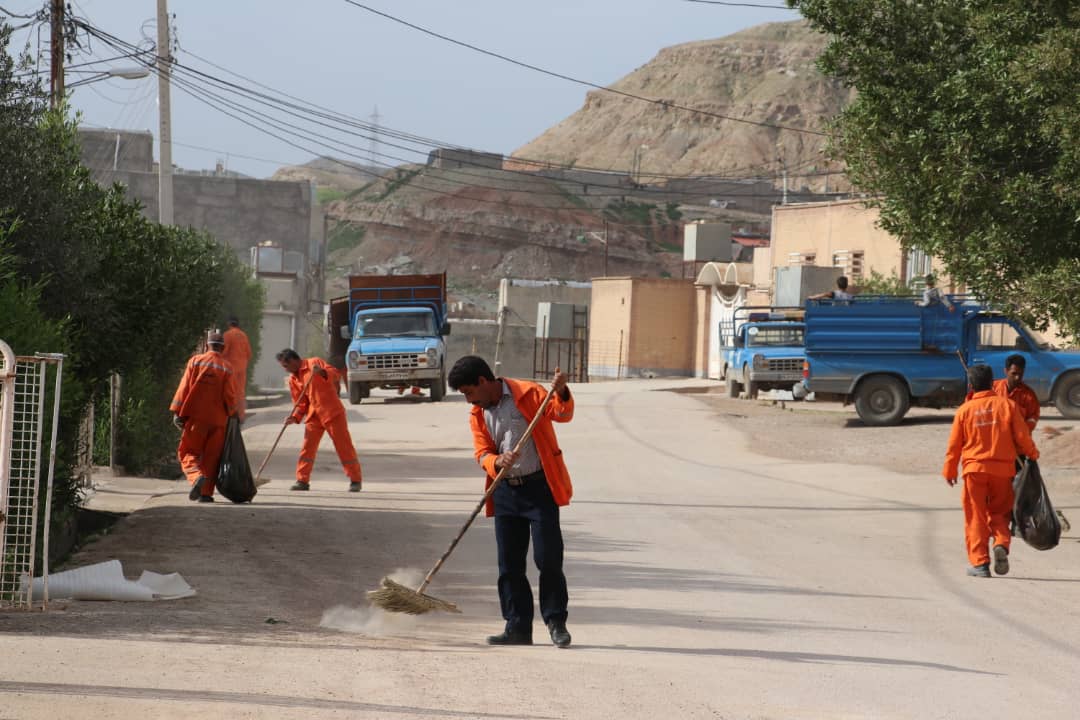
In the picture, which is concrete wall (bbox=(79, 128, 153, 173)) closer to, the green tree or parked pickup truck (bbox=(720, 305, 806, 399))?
parked pickup truck (bbox=(720, 305, 806, 399))

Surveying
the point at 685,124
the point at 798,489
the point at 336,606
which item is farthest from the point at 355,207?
the point at 336,606

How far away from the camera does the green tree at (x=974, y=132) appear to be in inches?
526

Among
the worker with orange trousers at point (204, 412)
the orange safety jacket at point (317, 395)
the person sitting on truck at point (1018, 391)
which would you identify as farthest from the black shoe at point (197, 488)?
the person sitting on truck at point (1018, 391)

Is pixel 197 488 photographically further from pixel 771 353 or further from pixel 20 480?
pixel 771 353

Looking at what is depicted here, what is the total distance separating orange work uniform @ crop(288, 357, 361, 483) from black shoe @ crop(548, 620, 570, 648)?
8.22 meters

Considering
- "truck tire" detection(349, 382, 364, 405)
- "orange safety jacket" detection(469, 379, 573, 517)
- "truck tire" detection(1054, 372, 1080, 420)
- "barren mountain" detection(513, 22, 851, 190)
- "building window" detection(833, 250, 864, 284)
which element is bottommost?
"truck tire" detection(349, 382, 364, 405)

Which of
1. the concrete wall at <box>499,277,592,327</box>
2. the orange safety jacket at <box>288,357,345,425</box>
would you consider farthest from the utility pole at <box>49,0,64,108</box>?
the concrete wall at <box>499,277,592,327</box>

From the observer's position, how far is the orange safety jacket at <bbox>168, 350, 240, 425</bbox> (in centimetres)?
1391

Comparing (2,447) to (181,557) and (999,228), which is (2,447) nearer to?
(181,557)

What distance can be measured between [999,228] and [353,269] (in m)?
94.8

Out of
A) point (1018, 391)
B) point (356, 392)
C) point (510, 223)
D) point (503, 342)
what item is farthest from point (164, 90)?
point (510, 223)

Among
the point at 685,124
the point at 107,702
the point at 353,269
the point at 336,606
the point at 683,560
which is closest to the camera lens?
the point at 107,702

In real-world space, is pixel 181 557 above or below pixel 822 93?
below

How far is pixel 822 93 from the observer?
17500cm
